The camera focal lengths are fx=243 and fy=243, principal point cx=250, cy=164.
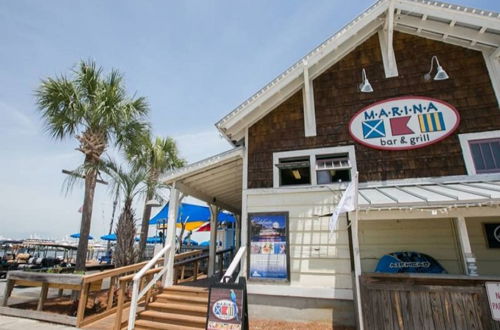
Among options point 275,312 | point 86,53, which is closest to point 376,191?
point 275,312

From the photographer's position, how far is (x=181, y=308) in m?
5.55

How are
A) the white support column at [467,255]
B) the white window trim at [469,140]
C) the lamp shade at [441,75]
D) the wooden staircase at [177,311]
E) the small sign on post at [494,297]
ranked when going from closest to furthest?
1. the small sign on post at [494,297]
2. the white support column at [467,255]
3. the wooden staircase at [177,311]
4. the white window trim at [469,140]
5. the lamp shade at [441,75]

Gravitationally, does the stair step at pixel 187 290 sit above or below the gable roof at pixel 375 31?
below

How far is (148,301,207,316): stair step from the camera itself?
5.40 m

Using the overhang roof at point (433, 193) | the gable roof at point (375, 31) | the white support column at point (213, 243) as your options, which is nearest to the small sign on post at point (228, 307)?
the overhang roof at point (433, 193)

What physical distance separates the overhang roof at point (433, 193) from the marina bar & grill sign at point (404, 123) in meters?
0.98

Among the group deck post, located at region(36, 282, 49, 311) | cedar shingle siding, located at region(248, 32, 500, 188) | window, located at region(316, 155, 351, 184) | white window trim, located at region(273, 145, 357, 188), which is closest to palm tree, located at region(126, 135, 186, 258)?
deck post, located at region(36, 282, 49, 311)

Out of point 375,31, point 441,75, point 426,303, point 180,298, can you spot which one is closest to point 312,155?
point 441,75

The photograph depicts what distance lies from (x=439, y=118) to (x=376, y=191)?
2.46 m

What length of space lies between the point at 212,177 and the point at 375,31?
6.41 metres

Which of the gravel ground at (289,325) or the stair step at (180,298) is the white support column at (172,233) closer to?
the stair step at (180,298)

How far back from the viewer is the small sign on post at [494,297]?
3.54 m

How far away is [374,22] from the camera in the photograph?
6770 mm

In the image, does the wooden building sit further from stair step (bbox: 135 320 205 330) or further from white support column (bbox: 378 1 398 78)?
stair step (bbox: 135 320 205 330)
